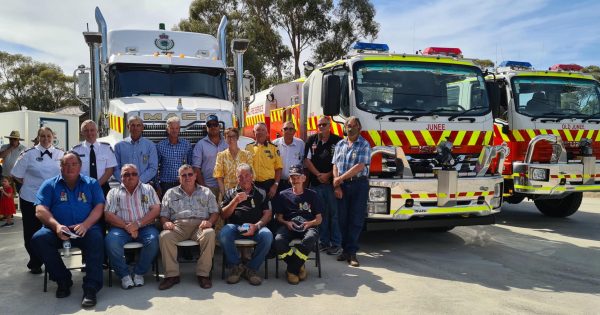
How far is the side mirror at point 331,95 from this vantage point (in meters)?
6.51

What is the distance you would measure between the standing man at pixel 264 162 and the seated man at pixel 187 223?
818mm

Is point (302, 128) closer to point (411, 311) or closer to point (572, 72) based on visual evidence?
point (411, 311)

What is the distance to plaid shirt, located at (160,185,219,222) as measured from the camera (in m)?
5.33

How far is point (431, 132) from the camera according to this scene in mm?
6688

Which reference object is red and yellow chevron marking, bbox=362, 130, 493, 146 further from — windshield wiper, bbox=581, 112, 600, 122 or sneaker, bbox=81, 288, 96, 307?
sneaker, bbox=81, 288, 96, 307

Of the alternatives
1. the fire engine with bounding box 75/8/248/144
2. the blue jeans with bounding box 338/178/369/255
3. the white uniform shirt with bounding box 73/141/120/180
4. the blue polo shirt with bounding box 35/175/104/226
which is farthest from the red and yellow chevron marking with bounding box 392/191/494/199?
the blue polo shirt with bounding box 35/175/104/226

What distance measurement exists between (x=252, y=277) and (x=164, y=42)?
528cm

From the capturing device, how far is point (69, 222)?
15.9ft

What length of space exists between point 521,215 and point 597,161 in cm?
219

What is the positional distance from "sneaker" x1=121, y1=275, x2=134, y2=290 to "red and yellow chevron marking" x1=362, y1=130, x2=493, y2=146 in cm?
336

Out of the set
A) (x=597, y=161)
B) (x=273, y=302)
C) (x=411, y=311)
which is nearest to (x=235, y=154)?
(x=273, y=302)

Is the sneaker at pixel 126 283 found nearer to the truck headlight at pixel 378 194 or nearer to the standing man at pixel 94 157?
the standing man at pixel 94 157

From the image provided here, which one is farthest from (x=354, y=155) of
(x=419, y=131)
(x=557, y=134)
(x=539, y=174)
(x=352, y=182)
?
(x=557, y=134)

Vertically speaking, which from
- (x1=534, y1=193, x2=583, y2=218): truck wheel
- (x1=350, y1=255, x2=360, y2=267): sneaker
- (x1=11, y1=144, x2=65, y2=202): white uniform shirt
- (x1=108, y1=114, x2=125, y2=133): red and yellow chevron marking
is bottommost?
(x1=350, y1=255, x2=360, y2=267): sneaker
